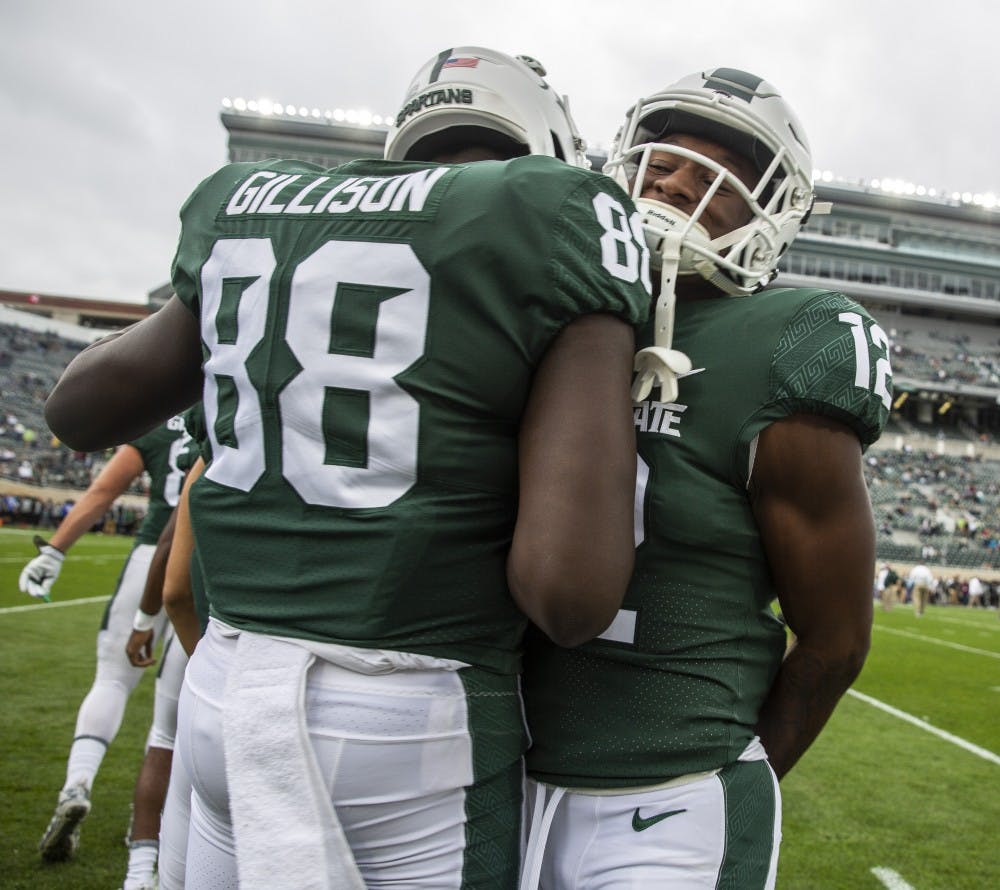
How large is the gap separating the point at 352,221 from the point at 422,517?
39 cm

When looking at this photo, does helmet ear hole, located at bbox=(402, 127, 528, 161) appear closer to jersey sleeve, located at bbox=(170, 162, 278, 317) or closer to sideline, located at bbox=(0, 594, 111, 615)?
jersey sleeve, located at bbox=(170, 162, 278, 317)

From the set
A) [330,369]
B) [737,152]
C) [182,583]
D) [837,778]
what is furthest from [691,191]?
[837,778]

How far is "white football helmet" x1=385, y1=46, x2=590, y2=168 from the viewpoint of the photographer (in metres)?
1.43

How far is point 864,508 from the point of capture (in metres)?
1.39

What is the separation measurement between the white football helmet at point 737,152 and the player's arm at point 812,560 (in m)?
0.35

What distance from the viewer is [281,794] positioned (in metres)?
1.05

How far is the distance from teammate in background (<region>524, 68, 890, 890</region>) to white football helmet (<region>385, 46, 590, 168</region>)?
0.23 meters

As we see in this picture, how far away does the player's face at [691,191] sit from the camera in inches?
63.6

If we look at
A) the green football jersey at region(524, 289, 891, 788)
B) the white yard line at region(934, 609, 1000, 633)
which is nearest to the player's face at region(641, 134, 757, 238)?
the green football jersey at region(524, 289, 891, 788)

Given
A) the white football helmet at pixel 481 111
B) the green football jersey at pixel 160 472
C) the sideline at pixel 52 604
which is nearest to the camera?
the white football helmet at pixel 481 111

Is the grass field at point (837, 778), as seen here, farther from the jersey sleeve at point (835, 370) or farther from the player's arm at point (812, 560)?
the jersey sleeve at point (835, 370)

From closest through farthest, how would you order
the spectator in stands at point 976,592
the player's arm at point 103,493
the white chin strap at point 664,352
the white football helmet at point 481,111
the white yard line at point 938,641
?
1. the white chin strap at point 664,352
2. the white football helmet at point 481,111
3. the player's arm at point 103,493
4. the white yard line at point 938,641
5. the spectator in stands at point 976,592

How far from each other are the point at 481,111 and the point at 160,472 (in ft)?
11.3

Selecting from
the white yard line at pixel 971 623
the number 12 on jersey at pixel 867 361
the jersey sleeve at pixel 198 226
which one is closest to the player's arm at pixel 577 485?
the number 12 on jersey at pixel 867 361
